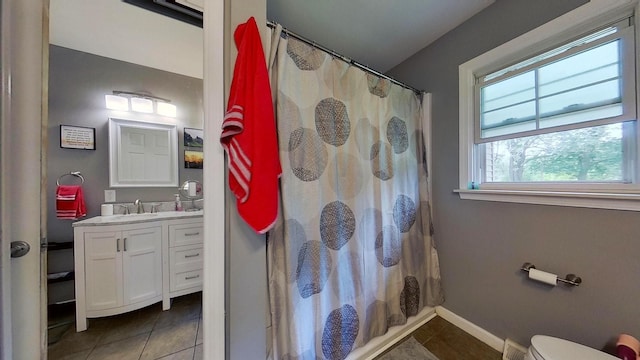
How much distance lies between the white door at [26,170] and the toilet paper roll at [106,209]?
33.8 inches

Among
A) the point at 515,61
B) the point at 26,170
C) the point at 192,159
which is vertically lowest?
the point at 26,170

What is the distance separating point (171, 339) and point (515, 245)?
7.41ft

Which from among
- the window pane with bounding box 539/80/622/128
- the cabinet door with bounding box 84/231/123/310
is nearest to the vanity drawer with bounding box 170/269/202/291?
the cabinet door with bounding box 84/231/123/310

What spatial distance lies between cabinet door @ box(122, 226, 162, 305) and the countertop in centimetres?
7

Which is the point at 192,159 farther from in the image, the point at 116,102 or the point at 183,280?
the point at 183,280

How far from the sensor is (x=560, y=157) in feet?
3.98

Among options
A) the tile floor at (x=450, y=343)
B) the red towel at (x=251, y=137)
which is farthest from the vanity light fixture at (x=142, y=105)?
the tile floor at (x=450, y=343)

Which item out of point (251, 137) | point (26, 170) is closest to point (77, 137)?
point (26, 170)

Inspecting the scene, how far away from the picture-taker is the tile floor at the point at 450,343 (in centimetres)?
133

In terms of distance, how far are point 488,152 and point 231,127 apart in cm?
182

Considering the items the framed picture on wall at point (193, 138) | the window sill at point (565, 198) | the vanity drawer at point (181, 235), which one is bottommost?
the vanity drawer at point (181, 235)

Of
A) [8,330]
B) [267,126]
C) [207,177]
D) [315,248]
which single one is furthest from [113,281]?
[267,126]

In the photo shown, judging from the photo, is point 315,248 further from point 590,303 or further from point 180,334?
point 590,303

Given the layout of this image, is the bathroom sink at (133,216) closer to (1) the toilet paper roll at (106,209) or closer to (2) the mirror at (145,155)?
(1) the toilet paper roll at (106,209)
